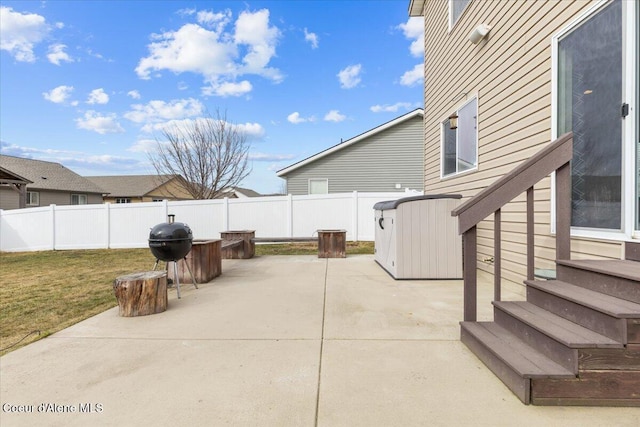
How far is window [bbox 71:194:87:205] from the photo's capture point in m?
24.8

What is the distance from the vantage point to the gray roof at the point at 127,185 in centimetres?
3234

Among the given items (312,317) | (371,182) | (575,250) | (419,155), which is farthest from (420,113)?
(312,317)

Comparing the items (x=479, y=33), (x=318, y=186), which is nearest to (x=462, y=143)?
(x=479, y=33)

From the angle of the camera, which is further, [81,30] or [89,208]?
[89,208]

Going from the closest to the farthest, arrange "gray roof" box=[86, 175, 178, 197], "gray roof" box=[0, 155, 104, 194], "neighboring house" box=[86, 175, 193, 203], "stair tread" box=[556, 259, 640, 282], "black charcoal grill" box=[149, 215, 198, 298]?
"stair tread" box=[556, 259, 640, 282]
"black charcoal grill" box=[149, 215, 198, 298]
"gray roof" box=[0, 155, 104, 194]
"neighboring house" box=[86, 175, 193, 203]
"gray roof" box=[86, 175, 178, 197]

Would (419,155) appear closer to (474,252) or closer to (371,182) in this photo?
(371,182)

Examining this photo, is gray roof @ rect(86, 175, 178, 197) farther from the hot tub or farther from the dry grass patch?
the hot tub

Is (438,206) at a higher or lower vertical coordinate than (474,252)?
higher

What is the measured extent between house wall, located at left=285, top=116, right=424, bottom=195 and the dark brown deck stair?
43.5 feet

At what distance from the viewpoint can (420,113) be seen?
14.9 m

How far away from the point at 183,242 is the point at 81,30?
33.8 feet

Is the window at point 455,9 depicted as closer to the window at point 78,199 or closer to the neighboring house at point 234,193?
the neighboring house at point 234,193

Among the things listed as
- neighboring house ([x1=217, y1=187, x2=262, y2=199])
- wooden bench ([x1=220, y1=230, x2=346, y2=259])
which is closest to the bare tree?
neighboring house ([x1=217, y1=187, x2=262, y2=199])

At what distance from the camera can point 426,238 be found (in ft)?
17.3
